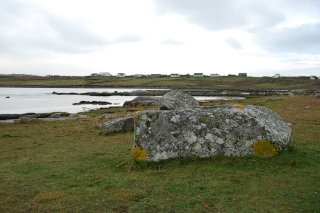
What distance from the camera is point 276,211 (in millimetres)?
6230

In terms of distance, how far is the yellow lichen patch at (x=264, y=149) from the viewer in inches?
405

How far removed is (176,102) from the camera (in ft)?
78.9

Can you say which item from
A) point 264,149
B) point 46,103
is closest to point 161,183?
point 264,149

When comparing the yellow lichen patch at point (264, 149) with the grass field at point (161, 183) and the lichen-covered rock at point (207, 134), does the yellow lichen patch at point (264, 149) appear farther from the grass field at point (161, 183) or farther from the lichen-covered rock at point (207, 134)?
the grass field at point (161, 183)

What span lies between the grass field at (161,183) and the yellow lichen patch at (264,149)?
33 centimetres

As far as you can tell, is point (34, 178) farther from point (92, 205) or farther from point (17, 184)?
point (92, 205)

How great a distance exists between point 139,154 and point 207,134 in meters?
3.17

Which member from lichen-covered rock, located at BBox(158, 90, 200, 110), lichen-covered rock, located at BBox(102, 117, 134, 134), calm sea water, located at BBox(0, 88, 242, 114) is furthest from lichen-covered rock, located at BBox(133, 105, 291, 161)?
calm sea water, located at BBox(0, 88, 242, 114)

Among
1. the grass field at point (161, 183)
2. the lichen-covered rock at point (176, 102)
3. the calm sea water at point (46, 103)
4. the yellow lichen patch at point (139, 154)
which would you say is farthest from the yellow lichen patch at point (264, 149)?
the calm sea water at point (46, 103)

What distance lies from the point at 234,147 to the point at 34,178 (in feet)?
27.6

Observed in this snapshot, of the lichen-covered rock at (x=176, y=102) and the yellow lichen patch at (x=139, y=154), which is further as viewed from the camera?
the lichen-covered rock at (x=176, y=102)

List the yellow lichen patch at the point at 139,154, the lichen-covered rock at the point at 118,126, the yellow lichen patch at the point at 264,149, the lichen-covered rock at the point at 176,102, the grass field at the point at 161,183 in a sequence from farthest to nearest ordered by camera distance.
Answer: the lichen-covered rock at the point at 176,102 → the lichen-covered rock at the point at 118,126 → the yellow lichen patch at the point at 139,154 → the yellow lichen patch at the point at 264,149 → the grass field at the point at 161,183

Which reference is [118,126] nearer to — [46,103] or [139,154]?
[139,154]

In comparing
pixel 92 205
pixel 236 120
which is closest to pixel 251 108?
pixel 236 120
